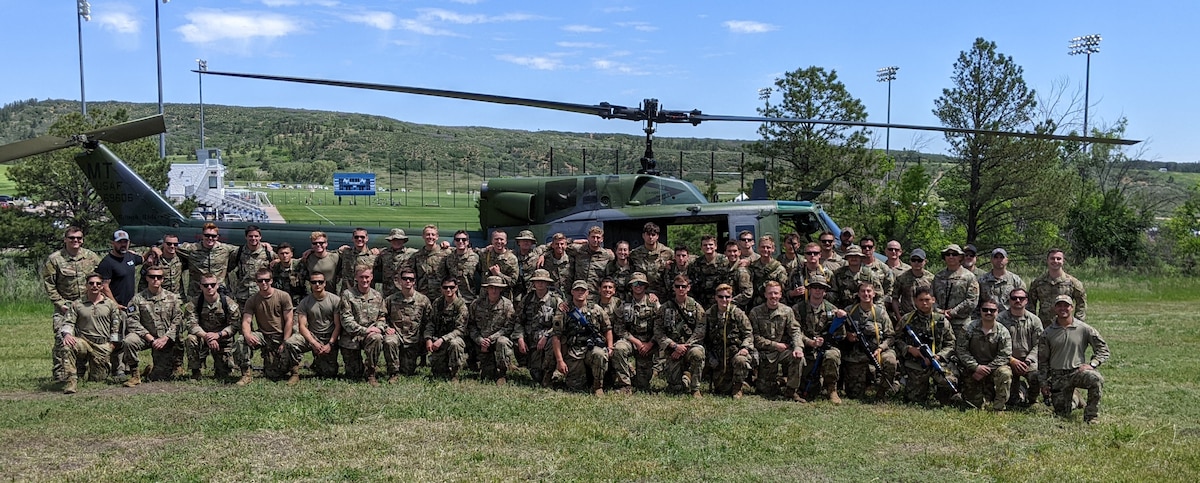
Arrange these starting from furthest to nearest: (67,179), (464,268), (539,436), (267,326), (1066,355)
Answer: (67,179), (464,268), (267,326), (1066,355), (539,436)

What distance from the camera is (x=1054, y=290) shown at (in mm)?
8984

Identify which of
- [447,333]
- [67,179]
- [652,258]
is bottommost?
[447,333]

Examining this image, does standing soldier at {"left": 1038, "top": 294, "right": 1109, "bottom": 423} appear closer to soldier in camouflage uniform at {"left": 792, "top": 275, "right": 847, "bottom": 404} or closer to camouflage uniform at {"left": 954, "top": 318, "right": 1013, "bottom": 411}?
camouflage uniform at {"left": 954, "top": 318, "right": 1013, "bottom": 411}

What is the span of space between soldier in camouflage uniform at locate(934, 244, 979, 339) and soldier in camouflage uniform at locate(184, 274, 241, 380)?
667 centimetres

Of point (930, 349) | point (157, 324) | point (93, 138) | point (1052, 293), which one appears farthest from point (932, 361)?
point (93, 138)

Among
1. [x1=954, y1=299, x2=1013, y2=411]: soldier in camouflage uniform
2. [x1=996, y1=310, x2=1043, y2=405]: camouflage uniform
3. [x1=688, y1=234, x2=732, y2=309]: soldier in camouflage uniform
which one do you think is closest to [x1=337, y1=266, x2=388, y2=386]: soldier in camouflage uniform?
[x1=688, y1=234, x2=732, y2=309]: soldier in camouflage uniform

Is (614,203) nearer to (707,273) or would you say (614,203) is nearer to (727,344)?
(707,273)

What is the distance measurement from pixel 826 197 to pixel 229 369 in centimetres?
2239

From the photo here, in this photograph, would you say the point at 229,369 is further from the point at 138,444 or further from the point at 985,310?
the point at 985,310

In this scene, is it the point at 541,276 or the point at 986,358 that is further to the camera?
the point at 541,276

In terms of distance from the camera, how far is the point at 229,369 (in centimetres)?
891

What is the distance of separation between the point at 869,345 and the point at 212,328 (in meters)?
6.14

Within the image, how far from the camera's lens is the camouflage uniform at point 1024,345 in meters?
7.92

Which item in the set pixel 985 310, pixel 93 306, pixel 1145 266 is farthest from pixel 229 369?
pixel 1145 266
